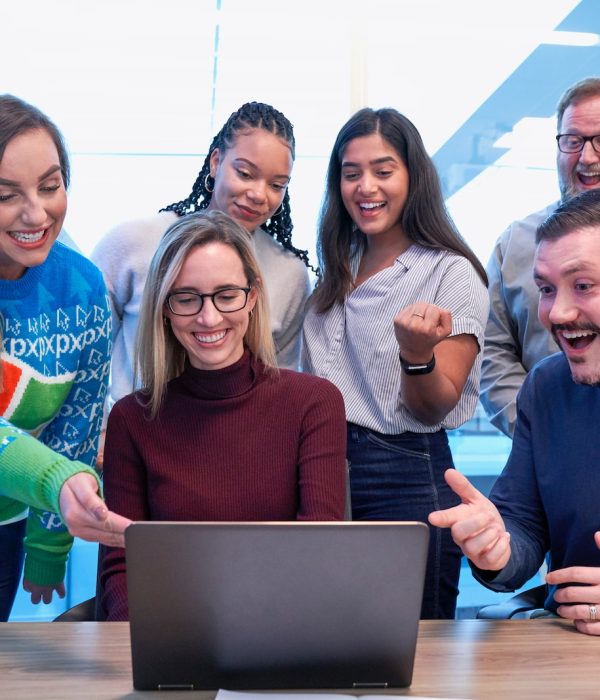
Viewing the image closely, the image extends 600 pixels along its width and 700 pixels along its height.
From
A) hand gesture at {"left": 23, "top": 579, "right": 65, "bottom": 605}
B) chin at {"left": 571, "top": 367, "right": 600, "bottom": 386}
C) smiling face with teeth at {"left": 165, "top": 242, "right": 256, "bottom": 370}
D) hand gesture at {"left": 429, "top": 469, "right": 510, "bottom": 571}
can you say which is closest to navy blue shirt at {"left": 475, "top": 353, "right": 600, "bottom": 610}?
chin at {"left": 571, "top": 367, "right": 600, "bottom": 386}

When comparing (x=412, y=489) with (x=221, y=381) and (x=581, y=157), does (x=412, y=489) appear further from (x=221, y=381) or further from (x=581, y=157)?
(x=581, y=157)

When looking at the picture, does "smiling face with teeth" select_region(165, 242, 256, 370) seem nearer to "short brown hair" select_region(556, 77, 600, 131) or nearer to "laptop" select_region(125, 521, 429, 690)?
"laptop" select_region(125, 521, 429, 690)

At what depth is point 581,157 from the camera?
2.34 meters

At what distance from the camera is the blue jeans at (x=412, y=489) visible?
2062 millimetres

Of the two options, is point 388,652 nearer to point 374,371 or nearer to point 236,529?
point 236,529

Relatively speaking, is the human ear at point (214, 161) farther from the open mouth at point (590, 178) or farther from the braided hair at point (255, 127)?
the open mouth at point (590, 178)

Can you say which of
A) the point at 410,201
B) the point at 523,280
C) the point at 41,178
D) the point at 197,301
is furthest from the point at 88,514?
the point at 523,280

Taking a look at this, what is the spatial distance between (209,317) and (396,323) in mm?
392

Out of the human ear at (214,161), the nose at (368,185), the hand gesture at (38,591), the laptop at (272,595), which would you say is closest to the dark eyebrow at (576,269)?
the nose at (368,185)

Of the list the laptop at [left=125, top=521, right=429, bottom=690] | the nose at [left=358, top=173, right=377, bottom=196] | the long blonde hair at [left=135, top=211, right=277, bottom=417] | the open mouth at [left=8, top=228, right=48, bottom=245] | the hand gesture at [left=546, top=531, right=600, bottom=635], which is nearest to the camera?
the laptop at [left=125, top=521, right=429, bottom=690]

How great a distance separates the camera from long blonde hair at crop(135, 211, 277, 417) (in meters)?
1.91

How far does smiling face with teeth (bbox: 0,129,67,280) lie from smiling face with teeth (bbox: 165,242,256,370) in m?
0.28

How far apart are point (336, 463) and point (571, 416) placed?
1.54 feet

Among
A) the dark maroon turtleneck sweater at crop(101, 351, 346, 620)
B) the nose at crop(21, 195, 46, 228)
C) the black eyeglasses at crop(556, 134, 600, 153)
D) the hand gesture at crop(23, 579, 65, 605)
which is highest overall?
the black eyeglasses at crop(556, 134, 600, 153)
